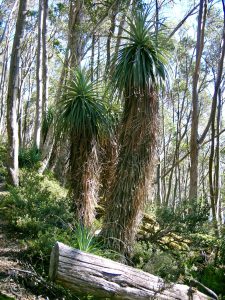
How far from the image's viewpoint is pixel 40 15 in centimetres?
1673

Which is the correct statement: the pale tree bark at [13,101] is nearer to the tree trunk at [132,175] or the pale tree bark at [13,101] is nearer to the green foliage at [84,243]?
the tree trunk at [132,175]

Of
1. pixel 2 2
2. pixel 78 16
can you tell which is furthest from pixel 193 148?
pixel 2 2

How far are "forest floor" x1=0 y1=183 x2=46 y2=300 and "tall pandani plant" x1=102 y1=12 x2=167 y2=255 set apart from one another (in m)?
1.80

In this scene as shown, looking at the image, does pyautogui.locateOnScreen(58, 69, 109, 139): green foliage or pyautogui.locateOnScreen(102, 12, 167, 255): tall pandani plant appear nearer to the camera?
pyautogui.locateOnScreen(102, 12, 167, 255): tall pandani plant

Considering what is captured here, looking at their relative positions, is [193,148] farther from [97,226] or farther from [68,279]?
[68,279]

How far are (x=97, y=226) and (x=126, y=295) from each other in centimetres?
325

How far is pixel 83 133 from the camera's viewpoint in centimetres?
900

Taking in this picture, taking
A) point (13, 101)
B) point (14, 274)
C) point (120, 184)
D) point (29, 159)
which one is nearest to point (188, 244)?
point (120, 184)

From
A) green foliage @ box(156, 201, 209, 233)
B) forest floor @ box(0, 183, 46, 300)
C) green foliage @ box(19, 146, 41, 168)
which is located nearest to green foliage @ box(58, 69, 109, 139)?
green foliage @ box(156, 201, 209, 233)

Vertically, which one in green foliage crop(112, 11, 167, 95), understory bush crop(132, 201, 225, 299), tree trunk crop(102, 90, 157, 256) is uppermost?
green foliage crop(112, 11, 167, 95)

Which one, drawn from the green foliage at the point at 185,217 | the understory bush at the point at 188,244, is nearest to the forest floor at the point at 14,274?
the understory bush at the point at 188,244

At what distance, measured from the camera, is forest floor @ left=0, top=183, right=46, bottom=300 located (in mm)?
5446

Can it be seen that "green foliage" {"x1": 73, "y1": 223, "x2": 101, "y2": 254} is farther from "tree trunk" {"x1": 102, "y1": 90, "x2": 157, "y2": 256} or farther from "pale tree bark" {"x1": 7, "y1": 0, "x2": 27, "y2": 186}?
"pale tree bark" {"x1": 7, "y1": 0, "x2": 27, "y2": 186}

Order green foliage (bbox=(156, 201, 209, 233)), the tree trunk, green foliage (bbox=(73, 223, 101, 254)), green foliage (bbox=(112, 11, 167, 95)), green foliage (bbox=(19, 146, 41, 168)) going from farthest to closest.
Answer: green foliage (bbox=(19, 146, 41, 168)), green foliage (bbox=(156, 201, 209, 233)), green foliage (bbox=(112, 11, 167, 95)), the tree trunk, green foliage (bbox=(73, 223, 101, 254))
